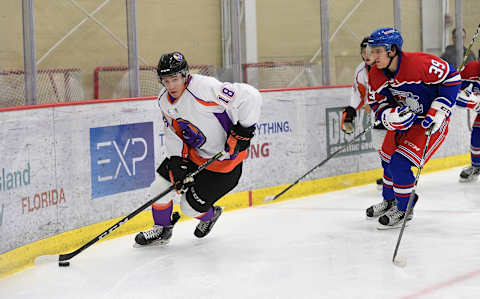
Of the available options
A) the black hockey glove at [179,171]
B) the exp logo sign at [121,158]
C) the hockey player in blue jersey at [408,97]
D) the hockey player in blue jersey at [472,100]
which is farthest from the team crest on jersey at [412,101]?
the exp logo sign at [121,158]

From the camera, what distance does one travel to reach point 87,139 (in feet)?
13.9

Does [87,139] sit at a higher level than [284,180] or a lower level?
higher

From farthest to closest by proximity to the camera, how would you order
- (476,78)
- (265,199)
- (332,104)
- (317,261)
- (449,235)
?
(332,104)
(476,78)
(265,199)
(449,235)
(317,261)

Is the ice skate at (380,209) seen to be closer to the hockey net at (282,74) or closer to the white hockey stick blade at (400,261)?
the white hockey stick blade at (400,261)

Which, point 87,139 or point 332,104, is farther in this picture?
point 332,104

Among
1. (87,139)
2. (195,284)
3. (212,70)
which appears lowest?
(195,284)

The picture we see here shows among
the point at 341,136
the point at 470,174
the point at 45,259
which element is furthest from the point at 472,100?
the point at 45,259

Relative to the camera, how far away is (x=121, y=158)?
446cm

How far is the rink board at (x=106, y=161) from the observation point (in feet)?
12.3

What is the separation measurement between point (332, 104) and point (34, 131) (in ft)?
9.86

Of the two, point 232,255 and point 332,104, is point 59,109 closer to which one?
point 232,255

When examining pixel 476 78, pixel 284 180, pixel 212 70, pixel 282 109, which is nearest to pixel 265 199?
pixel 284 180

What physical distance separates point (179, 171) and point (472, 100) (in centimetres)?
256

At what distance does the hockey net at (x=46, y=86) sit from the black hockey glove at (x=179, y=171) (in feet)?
3.08
